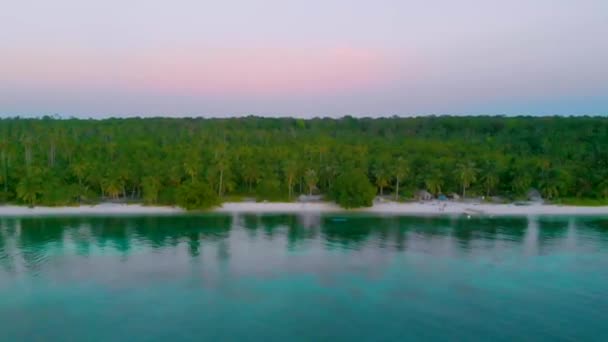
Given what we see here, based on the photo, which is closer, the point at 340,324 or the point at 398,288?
the point at 340,324

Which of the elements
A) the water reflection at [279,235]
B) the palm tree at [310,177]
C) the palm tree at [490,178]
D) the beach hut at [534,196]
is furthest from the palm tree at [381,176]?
the beach hut at [534,196]

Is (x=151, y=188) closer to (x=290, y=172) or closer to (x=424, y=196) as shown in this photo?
(x=290, y=172)

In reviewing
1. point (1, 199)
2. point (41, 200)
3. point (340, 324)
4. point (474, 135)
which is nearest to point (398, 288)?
point (340, 324)

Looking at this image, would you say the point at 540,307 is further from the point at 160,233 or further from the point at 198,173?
the point at 198,173

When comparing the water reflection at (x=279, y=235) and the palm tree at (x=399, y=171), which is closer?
the water reflection at (x=279, y=235)

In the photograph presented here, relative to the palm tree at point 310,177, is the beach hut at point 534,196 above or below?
below

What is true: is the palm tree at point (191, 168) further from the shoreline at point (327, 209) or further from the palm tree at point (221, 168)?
the shoreline at point (327, 209)

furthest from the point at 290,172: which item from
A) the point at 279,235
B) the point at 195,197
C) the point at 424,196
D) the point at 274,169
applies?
the point at 424,196

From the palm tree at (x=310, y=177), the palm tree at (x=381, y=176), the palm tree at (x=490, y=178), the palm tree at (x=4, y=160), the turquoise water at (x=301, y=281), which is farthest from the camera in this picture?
the palm tree at (x=381, y=176)
